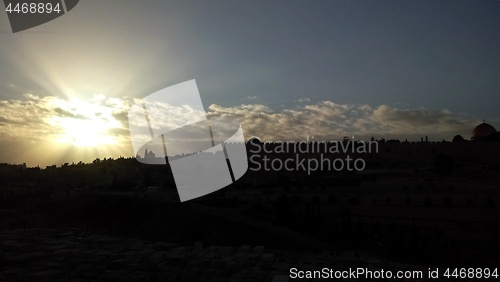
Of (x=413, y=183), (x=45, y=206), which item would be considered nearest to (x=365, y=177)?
(x=413, y=183)

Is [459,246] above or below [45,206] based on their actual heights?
below

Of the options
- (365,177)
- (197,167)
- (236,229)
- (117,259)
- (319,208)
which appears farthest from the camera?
(197,167)

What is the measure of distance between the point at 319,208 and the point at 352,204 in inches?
99.7

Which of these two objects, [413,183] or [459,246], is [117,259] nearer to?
[459,246]

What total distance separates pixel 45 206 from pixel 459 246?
31.0 m

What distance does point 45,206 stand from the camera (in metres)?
35.5

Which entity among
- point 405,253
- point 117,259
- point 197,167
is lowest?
point 405,253

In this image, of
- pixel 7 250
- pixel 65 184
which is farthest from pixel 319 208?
pixel 65 184

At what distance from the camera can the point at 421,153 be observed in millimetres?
51188

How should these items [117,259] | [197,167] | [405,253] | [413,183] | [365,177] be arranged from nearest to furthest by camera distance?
[117,259] < [405,253] < [413,183] < [365,177] < [197,167]

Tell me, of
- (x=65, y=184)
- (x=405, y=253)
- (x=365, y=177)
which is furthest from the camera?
(x=65, y=184)

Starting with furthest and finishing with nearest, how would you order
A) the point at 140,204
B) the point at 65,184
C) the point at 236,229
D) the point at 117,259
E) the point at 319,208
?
the point at 65,184
the point at 140,204
the point at 319,208
the point at 236,229
the point at 117,259

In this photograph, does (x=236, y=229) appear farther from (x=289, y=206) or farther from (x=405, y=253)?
(x=405, y=253)

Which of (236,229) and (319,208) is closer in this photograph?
(236,229)
